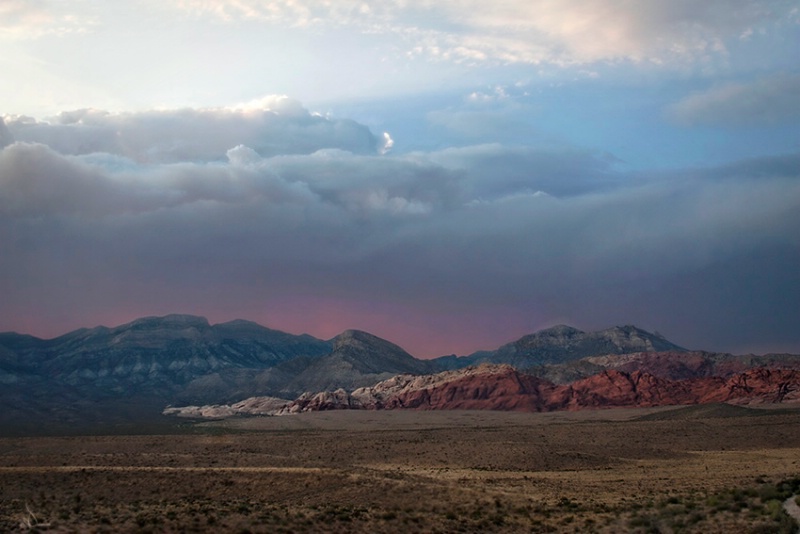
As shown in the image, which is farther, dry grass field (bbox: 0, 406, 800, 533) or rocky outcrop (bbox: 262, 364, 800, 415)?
rocky outcrop (bbox: 262, 364, 800, 415)

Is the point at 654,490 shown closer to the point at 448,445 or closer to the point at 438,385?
the point at 448,445

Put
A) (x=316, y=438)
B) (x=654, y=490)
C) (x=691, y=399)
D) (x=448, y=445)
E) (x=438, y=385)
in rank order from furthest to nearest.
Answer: (x=438, y=385)
(x=691, y=399)
(x=316, y=438)
(x=448, y=445)
(x=654, y=490)

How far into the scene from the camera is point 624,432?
98438 mm

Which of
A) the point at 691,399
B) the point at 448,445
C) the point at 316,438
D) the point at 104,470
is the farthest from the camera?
the point at 691,399

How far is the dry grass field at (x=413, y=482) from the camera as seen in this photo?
36094 mm

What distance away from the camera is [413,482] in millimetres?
51062

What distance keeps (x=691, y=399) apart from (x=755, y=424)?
79789 millimetres

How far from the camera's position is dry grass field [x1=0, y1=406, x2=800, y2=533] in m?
36.1

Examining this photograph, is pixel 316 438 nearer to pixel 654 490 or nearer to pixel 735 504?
pixel 654 490

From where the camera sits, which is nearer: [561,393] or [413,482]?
[413,482]

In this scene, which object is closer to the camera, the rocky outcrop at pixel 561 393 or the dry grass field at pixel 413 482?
the dry grass field at pixel 413 482

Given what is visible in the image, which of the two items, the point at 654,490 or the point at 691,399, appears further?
the point at 691,399

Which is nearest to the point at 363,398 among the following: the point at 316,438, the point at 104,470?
the point at 316,438

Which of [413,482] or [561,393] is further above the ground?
[561,393]
